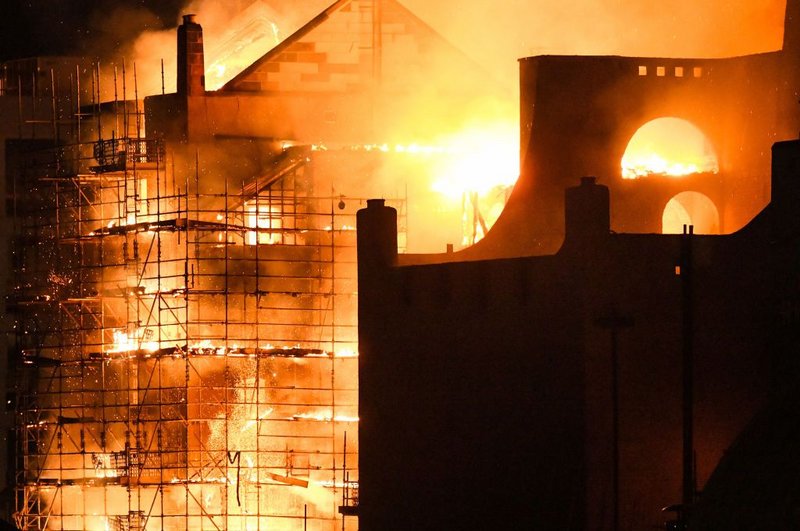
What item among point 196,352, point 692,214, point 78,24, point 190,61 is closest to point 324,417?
point 196,352

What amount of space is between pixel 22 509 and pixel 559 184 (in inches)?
496

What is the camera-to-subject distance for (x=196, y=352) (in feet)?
102

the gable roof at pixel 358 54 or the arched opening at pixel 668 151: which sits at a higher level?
the gable roof at pixel 358 54

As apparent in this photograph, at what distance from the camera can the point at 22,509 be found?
32.7 metres

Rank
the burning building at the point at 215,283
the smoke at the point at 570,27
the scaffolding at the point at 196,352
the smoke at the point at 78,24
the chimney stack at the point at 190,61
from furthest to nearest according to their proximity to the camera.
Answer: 1. the smoke at the point at 78,24
2. the smoke at the point at 570,27
3. the chimney stack at the point at 190,61
4. the burning building at the point at 215,283
5. the scaffolding at the point at 196,352

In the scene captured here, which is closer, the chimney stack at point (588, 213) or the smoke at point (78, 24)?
the chimney stack at point (588, 213)

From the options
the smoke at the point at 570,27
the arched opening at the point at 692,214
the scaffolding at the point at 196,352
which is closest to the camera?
the arched opening at the point at 692,214

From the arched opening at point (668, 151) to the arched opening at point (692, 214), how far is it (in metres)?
0.52

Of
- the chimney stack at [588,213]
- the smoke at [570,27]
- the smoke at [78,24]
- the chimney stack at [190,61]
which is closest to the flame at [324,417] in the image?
the chimney stack at [190,61]

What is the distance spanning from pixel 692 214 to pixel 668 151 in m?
1.24

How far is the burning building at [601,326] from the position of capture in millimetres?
23641

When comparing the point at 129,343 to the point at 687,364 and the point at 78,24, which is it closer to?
the point at 687,364

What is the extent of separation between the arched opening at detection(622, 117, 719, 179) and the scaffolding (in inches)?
218

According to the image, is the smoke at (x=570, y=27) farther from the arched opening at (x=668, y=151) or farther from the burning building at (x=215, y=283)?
the arched opening at (x=668, y=151)
